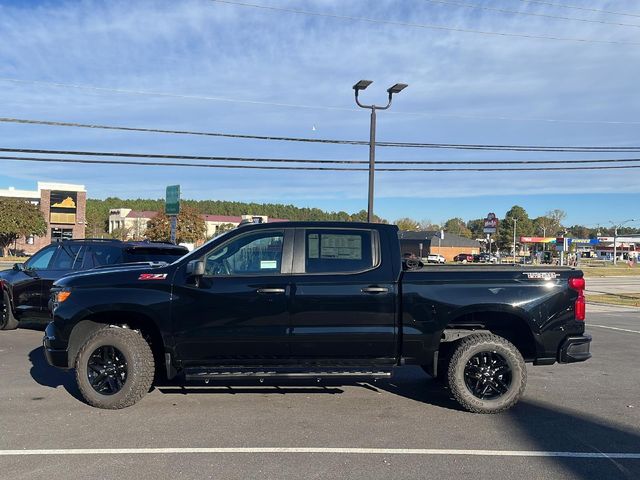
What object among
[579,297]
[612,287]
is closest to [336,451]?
[579,297]

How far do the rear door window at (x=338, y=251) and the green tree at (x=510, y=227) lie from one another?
340 feet

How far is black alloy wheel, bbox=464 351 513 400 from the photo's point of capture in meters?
5.90

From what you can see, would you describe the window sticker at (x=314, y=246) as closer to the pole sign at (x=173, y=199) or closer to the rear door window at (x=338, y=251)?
the rear door window at (x=338, y=251)

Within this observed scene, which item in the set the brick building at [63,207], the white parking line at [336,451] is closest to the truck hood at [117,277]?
the white parking line at [336,451]

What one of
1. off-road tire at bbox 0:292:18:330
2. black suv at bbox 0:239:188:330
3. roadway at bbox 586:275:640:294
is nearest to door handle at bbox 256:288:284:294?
black suv at bbox 0:239:188:330

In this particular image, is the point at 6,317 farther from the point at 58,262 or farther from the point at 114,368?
the point at 114,368

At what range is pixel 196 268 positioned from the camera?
5.60 metres

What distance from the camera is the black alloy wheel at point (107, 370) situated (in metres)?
5.85

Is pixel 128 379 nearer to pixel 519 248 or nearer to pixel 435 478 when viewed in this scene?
pixel 435 478

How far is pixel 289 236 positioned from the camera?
598cm

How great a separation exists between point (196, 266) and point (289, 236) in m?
1.05

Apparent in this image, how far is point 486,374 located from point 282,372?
7.20 feet

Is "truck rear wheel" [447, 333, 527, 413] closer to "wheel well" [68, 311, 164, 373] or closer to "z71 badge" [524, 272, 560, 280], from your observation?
"z71 badge" [524, 272, 560, 280]

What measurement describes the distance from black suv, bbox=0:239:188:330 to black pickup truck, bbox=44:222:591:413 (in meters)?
3.76
